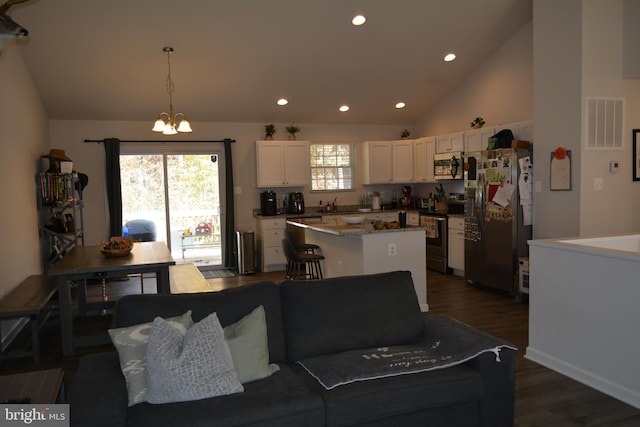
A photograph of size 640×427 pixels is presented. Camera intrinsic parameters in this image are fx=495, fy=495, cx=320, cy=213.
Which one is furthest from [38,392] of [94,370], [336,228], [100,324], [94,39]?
[94,39]

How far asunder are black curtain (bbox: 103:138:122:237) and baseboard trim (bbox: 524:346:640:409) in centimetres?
619

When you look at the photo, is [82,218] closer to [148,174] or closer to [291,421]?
[148,174]

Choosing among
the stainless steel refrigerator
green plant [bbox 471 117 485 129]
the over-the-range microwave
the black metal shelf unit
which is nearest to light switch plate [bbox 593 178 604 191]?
the stainless steel refrigerator

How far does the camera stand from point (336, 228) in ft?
18.0

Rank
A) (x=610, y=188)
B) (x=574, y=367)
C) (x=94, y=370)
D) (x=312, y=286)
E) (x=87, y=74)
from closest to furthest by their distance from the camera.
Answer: (x=94, y=370), (x=312, y=286), (x=574, y=367), (x=610, y=188), (x=87, y=74)

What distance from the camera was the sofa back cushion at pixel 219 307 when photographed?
259cm

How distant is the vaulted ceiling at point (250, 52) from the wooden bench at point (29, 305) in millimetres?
2664

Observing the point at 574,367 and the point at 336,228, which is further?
the point at 336,228

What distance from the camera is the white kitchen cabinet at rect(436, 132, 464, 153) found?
753 cm

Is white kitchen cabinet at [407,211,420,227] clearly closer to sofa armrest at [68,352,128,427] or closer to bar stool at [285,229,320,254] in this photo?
bar stool at [285,229,320,254]

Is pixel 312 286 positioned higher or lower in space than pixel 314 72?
lower

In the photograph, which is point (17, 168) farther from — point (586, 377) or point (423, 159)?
point (423, 159)

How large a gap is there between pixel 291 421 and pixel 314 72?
579 centimetres

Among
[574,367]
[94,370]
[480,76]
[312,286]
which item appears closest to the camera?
[94,370]
